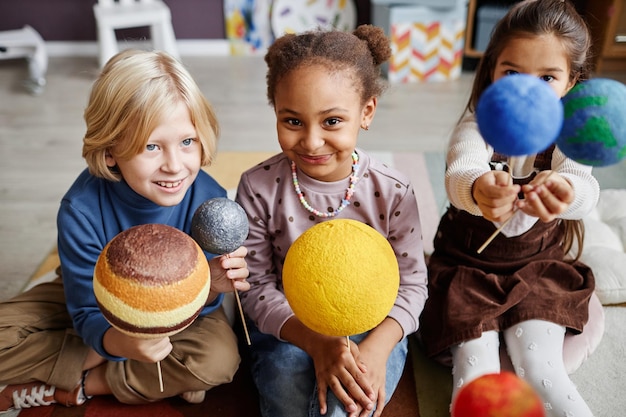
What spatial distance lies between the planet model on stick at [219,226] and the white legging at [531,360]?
0.58 meters

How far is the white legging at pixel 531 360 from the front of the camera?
1.10m

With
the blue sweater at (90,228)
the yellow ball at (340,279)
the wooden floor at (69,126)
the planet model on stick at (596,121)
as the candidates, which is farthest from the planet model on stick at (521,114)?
the wooden floor at (69,126)

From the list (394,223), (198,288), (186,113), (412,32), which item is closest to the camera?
(198,288)

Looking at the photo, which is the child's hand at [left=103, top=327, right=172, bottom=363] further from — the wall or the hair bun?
the wall

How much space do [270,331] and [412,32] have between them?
232 centimetres

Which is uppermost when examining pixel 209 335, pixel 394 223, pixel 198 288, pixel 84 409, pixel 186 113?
pixel 186 113

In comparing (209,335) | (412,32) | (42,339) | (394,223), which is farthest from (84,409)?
(412,32)

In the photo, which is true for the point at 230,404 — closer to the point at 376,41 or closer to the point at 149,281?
the point at 149,281

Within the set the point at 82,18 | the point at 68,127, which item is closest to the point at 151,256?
the point at 68,127

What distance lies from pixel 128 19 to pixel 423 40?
1595 millimetres

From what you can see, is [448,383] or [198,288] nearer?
[198,288]

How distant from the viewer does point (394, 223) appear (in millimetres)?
1184

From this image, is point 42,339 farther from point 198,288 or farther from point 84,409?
point 198,288

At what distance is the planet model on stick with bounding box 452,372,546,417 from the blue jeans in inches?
17.1
